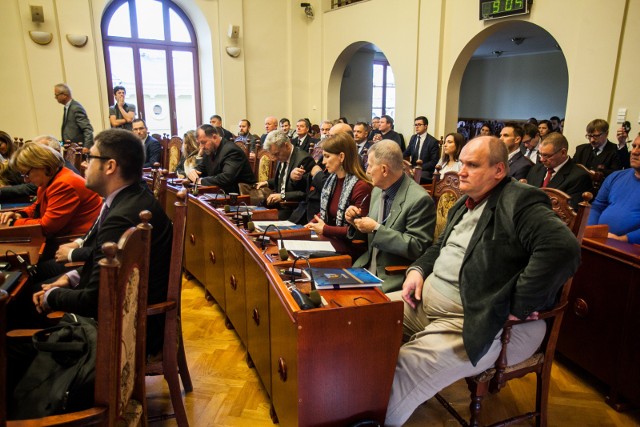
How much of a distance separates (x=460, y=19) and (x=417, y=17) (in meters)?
0.78

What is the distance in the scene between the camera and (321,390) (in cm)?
142

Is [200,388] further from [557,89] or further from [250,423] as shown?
[557,89]

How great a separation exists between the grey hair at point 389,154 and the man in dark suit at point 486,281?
1.50 ft

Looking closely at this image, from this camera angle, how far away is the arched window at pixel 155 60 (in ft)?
25.2

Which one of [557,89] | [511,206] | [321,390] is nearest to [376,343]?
[321,390]

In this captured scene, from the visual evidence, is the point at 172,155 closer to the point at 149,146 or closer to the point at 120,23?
the point at 149,146

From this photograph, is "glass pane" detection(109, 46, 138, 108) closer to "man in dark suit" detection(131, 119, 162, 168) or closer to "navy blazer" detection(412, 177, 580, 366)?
"man in dark suit" detection(131, 119, 162, 168)

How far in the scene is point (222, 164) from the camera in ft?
13.1

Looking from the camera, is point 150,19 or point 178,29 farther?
point 178,29

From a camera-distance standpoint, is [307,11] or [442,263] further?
[307,11]

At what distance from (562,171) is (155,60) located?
7.44 meters

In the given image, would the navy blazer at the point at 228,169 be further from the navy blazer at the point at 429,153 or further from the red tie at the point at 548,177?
the navy blazer at the point at 429,153

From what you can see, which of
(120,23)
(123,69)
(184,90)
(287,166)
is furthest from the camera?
(184,90)

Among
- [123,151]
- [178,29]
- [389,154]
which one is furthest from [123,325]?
[178,29]
